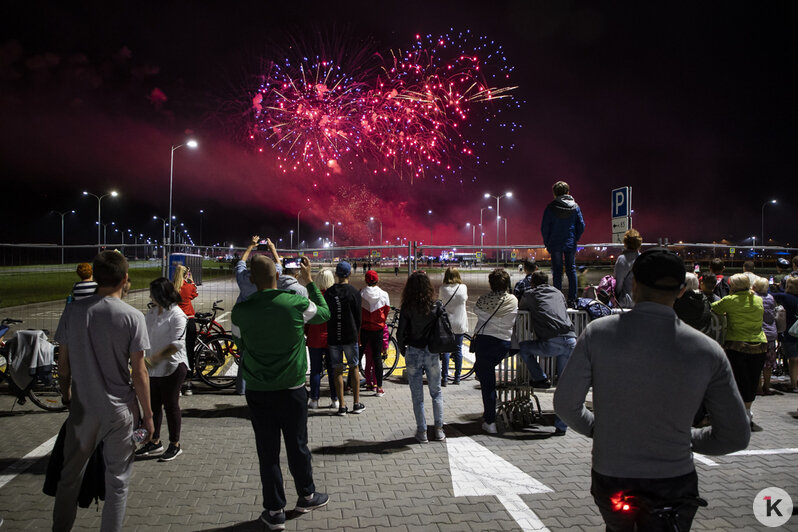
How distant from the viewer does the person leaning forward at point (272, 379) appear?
401 centimetres


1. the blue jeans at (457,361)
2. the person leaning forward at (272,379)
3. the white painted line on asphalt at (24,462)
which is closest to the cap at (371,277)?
the blue jeans at (457,361)

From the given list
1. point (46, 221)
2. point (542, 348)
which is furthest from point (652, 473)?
point (46, 221)

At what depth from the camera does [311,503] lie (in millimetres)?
4309

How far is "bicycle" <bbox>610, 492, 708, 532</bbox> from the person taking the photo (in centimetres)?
204

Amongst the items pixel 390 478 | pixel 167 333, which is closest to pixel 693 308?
pixel 390 478

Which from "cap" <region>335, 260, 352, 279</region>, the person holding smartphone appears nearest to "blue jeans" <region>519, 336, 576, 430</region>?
"cap" <region>335, 260, 352, 279</region>

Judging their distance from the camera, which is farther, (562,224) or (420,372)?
(562,224)

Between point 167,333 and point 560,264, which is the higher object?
point 560,264

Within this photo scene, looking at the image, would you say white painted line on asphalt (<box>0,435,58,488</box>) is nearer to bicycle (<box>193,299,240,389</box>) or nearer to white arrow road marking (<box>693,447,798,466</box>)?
bicycle (<box>193,299,240,389</box>)

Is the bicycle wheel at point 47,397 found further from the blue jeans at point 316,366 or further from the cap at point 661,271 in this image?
the cap at point 661,271

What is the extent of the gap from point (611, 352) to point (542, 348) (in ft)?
14.6

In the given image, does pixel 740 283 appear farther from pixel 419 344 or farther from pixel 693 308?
pixel 419 344

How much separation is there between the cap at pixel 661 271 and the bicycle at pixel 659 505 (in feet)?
2.97

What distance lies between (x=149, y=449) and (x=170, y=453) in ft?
1.07
